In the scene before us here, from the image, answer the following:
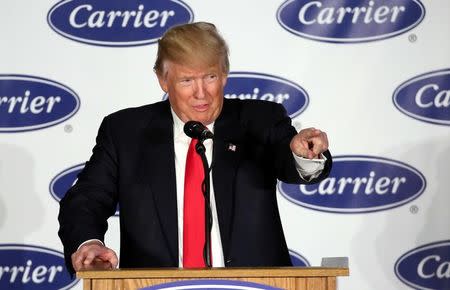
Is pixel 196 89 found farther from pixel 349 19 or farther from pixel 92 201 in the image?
pixel 349 19

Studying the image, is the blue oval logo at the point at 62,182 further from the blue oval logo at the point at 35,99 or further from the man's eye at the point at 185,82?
the man's eye at the point at 185,82

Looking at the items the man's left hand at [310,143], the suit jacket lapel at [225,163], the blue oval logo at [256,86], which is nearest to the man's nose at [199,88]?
the suit jacket lapel at [225,163]

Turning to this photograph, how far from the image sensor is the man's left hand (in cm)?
253

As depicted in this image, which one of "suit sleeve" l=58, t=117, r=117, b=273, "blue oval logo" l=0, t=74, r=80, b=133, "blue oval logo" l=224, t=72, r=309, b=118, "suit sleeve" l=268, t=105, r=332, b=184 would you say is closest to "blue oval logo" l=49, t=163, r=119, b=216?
"blue oval logo" l=0, t=74, r=80, b=133

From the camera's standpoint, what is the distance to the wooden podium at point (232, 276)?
2.12m

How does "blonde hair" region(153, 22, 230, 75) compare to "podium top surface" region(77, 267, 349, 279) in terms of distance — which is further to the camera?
"blonde hair" region(153, 22, 230, 75)

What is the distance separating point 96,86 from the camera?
4.23 metres

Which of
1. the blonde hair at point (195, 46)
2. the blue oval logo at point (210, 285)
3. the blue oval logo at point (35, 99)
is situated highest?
the blue oval logo at point (35, 99)

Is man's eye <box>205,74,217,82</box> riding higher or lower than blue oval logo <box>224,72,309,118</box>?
lower

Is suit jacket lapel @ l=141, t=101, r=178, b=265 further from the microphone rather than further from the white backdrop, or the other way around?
the white backdrop

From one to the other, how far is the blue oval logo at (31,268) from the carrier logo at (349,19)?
4.81 ft

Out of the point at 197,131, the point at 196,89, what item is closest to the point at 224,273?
the point at 197,131

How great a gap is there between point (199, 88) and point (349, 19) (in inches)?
59.0

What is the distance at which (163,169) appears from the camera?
115 inches
